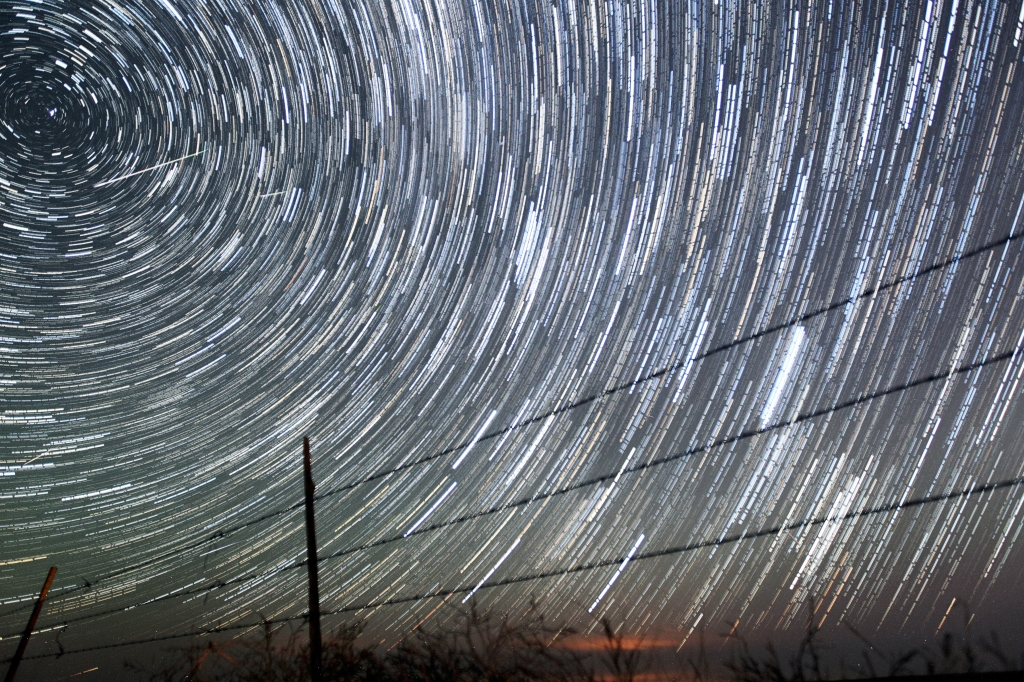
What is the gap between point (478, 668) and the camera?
7777mm

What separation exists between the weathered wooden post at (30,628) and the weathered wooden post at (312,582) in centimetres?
859

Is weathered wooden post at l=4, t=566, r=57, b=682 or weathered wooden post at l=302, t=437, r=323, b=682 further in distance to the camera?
weathered wooden post at l=4, t=566, r=57, b=682

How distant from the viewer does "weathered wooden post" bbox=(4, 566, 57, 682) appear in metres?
13.9

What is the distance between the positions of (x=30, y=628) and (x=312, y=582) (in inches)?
378

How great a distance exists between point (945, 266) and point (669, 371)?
2.89 meters

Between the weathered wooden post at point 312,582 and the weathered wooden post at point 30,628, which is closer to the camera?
the weathered wooden post at point 312,582

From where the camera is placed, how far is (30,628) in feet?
48.0

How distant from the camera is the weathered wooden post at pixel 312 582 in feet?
28.6

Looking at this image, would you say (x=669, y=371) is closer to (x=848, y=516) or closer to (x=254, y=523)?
(x=848, y=516)

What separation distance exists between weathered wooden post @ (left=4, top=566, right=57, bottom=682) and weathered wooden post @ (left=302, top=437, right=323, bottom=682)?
859 cm

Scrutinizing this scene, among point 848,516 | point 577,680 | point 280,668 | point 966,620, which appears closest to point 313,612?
point 280,668

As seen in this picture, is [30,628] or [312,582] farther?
[30,628]

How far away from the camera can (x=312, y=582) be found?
30.9 feet

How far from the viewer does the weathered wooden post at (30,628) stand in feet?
45.6
